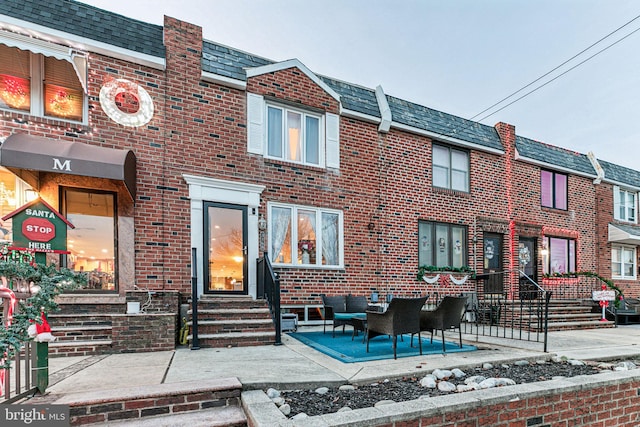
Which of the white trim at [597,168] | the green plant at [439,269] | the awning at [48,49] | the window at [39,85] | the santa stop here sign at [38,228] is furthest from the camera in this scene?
the white trim at [597,168]

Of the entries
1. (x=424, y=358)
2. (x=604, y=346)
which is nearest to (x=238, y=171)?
(x=424, y=358)

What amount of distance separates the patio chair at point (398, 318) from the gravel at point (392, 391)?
803 millimetres

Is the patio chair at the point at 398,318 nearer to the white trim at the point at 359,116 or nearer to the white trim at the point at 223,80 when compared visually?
the white trim at the point at 359,116

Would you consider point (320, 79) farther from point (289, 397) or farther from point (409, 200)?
point (289, 397)

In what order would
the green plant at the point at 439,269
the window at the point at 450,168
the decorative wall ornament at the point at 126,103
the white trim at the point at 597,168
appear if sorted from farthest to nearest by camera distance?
the white trim at the point at 597,168 < the window at the point at 450,168 < the green plant at the point at 439,269 < the decorative wall ornament at the point at 126,103

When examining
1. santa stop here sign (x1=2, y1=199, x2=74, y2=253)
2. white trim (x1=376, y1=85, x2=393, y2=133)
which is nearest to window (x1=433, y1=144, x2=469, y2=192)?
white trim (x1=376, y1=85, x2=393, y2=133)

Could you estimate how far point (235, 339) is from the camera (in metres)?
5.49

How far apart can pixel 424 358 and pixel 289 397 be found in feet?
7.28

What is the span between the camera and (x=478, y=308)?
9141 millimetres

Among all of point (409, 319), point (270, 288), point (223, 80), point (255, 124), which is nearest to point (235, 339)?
point (270, 288)

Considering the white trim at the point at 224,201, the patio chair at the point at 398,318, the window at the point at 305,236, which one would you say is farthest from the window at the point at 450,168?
the patio chair at the point at 398,318

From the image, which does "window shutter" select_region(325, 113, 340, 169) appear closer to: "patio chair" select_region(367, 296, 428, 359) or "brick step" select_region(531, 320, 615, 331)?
"patio chair" select_region(367, 296, 428, 359)

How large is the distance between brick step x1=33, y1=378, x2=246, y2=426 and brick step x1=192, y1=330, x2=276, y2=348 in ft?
6.72

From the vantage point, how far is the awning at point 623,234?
12.6 metres
